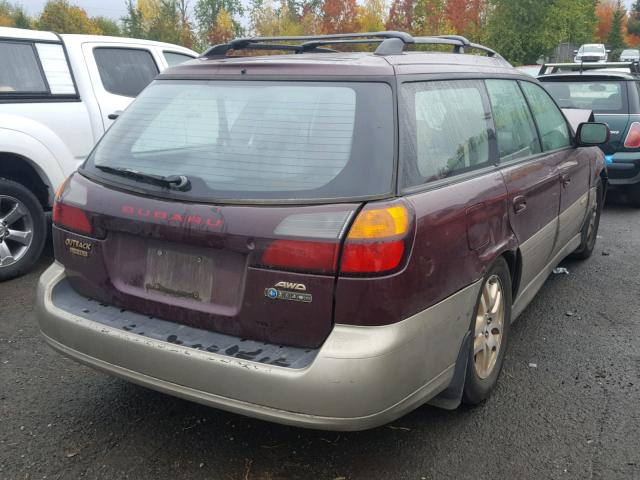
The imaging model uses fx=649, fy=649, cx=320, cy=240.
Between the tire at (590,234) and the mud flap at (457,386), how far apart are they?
3.12 metres

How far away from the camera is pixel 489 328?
3.26 metres

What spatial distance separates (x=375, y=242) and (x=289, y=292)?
1.19 feet

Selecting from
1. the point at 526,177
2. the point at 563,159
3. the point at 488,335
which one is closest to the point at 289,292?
the point at 488,335

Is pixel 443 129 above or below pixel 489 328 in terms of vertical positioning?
above

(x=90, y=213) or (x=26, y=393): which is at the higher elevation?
(x=90, y=213)

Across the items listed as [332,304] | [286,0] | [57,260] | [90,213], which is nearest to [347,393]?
[332,304]

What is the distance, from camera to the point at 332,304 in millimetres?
2330

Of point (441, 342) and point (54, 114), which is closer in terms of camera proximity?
point (441, 342)

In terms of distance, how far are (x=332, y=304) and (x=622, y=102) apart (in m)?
7.19

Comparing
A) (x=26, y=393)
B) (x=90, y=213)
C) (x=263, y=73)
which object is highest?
(x=263, y=73)

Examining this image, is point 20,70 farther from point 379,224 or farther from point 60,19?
point 60,19

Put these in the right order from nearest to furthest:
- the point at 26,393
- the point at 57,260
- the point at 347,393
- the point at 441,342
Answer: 1. the point at 347,393
2. the point at 441,342
3. the point at 57,260
4. the point at 26,393

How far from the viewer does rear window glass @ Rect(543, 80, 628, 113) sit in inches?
323

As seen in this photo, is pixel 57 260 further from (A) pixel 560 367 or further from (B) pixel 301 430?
(A) pixel 560 367
